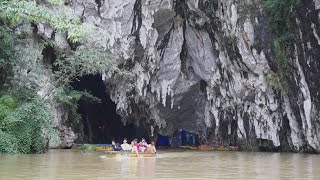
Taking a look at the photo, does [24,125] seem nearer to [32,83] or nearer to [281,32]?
[32,83]

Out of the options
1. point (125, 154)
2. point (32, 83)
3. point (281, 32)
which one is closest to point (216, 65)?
point (281, 32)

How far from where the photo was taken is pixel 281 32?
1848 cm

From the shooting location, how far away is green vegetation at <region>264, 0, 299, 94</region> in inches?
706

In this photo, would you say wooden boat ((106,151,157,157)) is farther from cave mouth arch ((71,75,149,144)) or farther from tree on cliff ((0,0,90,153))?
cave mouth arch ((71,75,149,144))

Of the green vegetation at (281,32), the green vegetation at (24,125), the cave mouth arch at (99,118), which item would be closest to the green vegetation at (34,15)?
the green vegetation at (24,125)

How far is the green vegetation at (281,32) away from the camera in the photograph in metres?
17.9

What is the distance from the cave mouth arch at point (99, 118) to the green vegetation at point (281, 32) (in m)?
10.00

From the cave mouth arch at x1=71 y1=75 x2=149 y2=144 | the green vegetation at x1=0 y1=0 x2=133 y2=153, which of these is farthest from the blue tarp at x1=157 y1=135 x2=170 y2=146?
the green vegetation at x1=0 y1=0 x2=133 y2=153

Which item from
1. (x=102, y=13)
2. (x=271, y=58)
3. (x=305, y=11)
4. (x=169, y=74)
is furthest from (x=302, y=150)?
(x=102, y=13)

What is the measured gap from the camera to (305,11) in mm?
16656

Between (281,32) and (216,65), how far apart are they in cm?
363

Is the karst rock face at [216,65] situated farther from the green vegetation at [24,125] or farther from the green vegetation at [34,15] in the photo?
the green vegetation at [34,15]

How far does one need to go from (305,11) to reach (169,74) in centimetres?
732

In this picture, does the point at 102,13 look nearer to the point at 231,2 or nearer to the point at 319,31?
the point at 231,2
